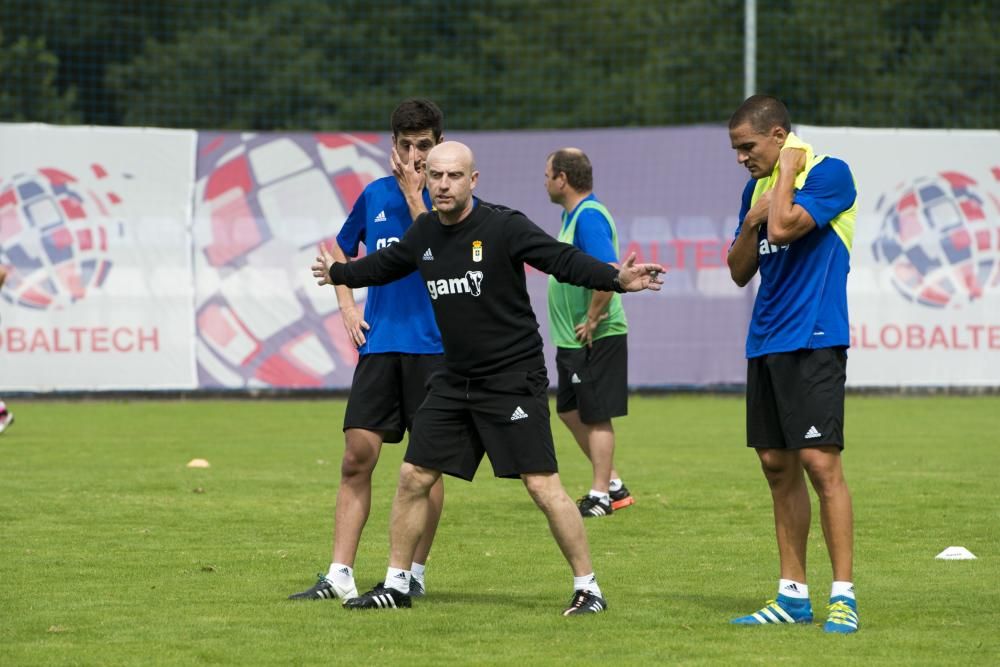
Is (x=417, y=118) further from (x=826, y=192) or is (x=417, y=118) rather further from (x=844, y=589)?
(x=844, y=589)

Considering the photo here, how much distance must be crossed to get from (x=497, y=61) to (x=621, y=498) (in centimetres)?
3370

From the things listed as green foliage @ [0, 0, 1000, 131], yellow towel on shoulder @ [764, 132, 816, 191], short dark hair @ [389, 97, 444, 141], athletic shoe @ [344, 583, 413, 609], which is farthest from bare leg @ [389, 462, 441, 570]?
green foliage @ [0, 0, 1000, 131]

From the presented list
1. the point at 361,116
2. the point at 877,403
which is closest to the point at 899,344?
the point at 877,403

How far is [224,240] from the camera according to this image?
2264 centimetres

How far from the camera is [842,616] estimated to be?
22.7 feet

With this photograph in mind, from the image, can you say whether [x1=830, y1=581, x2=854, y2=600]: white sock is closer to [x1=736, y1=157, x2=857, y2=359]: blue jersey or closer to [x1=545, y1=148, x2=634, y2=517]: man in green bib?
[x1=736, y1=157, x2=857, y2=359]: blue jersey

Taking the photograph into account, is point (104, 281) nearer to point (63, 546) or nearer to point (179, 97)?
point (63, 546)

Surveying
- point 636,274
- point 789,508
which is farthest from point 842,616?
point 636,274

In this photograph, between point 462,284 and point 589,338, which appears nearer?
point 462,284

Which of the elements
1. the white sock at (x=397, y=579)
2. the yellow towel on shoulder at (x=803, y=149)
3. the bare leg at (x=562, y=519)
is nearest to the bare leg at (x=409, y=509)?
the white sock at (x=397, y=579)

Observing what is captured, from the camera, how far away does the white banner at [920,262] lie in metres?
22.5

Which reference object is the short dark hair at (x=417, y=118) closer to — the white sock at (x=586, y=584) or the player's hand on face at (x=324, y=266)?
the player's hand on face at (x=324, y=266)

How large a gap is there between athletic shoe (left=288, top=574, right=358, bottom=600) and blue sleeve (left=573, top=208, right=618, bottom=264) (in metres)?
4.27

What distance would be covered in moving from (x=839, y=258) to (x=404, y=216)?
2165 mm
